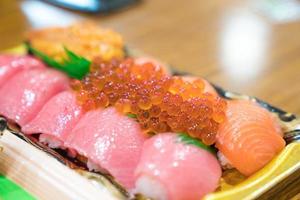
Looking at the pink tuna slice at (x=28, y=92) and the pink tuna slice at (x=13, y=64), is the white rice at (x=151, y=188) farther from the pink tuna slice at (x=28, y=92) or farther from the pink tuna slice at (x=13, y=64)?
the pink tuna slice at (x=13, y=64)

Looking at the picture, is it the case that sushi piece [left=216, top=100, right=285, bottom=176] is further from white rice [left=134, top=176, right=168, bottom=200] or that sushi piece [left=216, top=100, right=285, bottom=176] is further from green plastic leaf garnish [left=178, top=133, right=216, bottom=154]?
white rice [left=134, top=176, right=168, bottom=200]

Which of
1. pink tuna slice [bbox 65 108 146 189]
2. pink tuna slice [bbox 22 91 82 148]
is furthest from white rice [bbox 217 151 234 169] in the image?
pink tuna slice [bbox 22 91 82 148]

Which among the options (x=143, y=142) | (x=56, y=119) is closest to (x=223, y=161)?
(x=143, y=142)

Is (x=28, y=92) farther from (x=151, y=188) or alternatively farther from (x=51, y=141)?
(x=151, y=188)

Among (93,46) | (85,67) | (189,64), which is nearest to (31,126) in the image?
(85,67)

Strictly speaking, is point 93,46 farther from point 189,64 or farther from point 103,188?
point 103,188

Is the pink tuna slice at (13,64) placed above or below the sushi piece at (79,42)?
below

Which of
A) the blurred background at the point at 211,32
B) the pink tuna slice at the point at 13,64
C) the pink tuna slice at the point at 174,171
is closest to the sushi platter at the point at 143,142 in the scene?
the pink tuna slice at the point at 174,171
